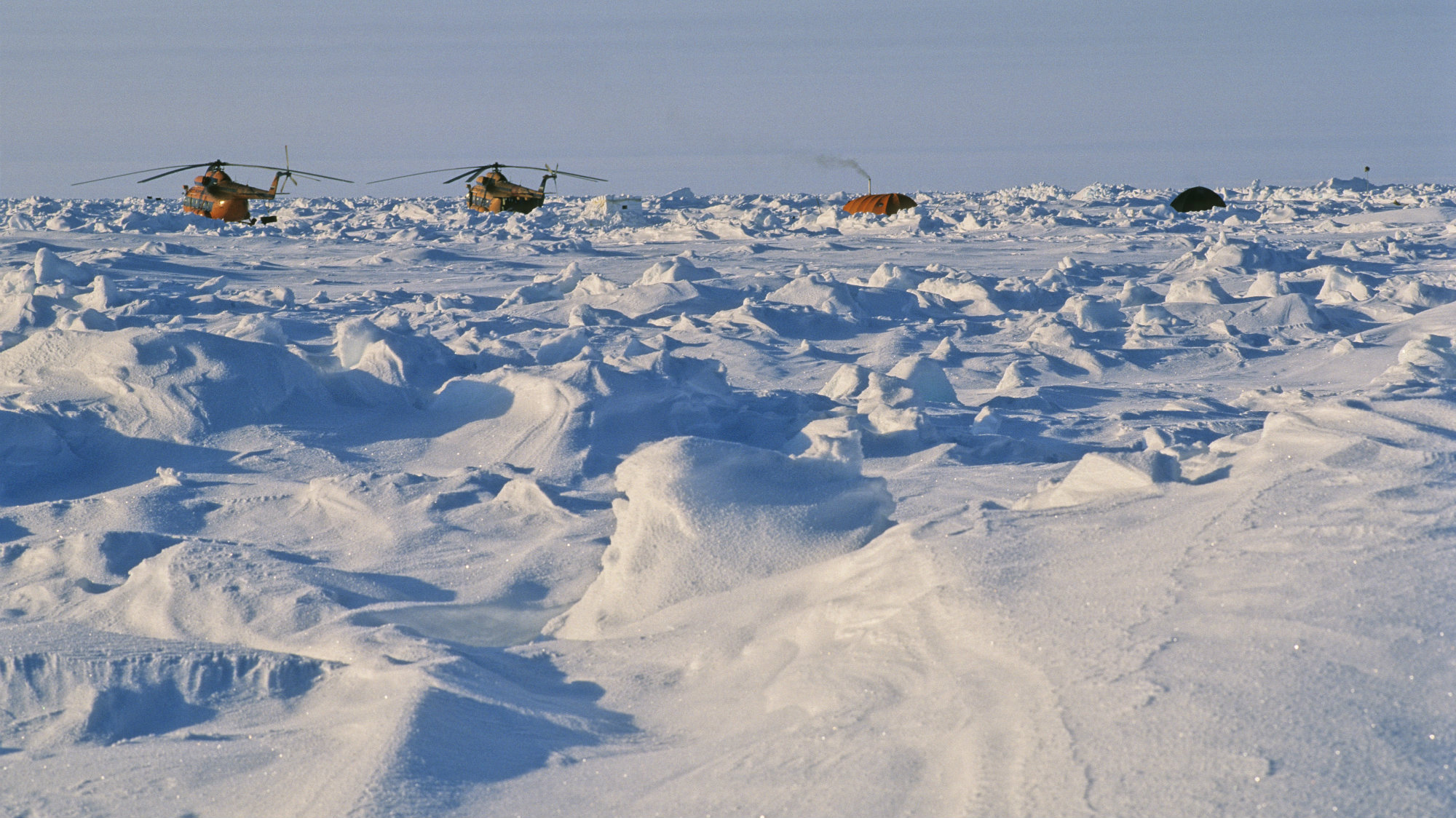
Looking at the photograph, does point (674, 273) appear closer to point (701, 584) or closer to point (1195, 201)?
point (701, 584)

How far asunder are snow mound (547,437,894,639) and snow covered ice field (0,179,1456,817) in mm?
A: 12

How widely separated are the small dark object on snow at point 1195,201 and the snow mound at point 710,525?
2904 centimetres

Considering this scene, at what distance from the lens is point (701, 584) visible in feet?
10.8

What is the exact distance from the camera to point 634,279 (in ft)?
48.7

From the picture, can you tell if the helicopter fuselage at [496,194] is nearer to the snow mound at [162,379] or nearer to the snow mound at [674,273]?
the snow mound at [674,273]

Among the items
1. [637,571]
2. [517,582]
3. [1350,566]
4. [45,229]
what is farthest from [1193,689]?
[45,229]

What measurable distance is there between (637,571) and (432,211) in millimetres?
34378

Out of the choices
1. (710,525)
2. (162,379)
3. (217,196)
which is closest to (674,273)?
(162,379)

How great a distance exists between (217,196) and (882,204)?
1581 cm

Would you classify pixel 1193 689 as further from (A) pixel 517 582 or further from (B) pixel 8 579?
(B) pixel 8 579

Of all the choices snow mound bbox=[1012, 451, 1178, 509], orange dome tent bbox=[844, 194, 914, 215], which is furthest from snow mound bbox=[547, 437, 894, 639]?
orange dome tent bbox=[844, 194, 914, 215]

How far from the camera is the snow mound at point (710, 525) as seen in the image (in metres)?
3.30

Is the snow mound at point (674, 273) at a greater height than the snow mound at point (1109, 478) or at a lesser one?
lesser

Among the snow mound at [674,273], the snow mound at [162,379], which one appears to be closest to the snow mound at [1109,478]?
the snow mound at [162,379]
